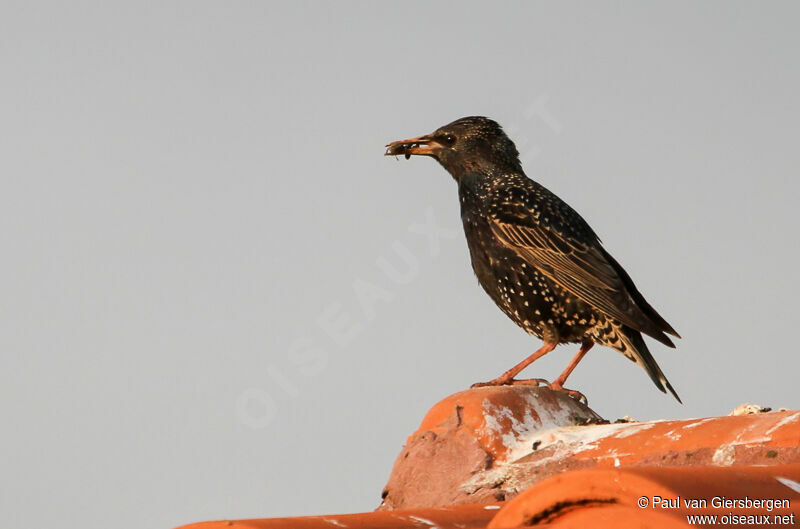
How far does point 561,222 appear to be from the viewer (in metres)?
6.60

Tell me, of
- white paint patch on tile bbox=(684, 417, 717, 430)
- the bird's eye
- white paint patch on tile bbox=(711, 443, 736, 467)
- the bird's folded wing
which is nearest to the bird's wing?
the bird's folded wing

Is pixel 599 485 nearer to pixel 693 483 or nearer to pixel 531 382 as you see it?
pixel 693 483

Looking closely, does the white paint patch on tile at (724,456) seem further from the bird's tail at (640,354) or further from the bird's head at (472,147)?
the bird's head at (472,147)

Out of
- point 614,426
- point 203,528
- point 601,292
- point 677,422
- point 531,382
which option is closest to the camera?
point 203,528

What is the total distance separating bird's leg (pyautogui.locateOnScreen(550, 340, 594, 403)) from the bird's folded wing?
275mm

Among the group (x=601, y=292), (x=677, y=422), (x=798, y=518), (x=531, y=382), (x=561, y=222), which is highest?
(x=561, y=222)

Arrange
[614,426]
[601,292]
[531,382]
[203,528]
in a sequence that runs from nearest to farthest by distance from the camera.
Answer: [203,528], [614,426], [531,382], [601,292]

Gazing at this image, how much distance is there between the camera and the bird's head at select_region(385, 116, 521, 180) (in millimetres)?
→ 6957

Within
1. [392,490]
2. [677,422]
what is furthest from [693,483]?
[392,490]

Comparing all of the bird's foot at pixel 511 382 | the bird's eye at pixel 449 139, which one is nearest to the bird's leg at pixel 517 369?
the bird's foot at pixel 511 382

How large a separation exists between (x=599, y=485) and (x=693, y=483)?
19 cm

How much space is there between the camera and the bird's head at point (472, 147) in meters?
6.96

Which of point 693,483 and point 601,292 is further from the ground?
point 601,292

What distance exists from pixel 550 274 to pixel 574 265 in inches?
7.0
